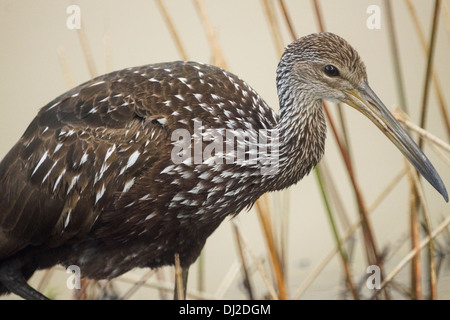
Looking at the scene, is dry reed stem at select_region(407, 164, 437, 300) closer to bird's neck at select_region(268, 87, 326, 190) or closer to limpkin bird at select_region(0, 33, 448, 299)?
limpkin bird at select_region(0, 33, 448, 299)

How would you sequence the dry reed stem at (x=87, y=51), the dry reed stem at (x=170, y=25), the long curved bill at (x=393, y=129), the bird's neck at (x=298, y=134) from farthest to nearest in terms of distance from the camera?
1. the dry reed stem at (x=87, y=51)
2. the dry reed stem at (x=170, y=25)
3. the bird's neck at (x=298, y=134)
4. the long curved bill at (x=393, y=129)

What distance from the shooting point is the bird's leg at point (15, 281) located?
128 inches

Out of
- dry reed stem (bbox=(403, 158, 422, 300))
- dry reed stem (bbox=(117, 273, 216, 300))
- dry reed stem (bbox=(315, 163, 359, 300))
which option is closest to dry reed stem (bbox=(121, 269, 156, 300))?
dry reed stem (bbox=(117, 273, 216, 300))

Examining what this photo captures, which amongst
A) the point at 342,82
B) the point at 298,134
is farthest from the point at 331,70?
the point at 298,134

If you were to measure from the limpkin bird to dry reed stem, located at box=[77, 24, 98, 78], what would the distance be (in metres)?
0.53

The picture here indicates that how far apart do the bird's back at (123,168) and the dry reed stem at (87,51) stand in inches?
21.1

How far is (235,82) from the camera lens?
11.0 ft

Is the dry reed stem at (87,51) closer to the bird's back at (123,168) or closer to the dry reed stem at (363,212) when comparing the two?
the bird's back at (123,168)

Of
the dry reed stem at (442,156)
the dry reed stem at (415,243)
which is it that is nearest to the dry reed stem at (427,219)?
the dry reed stem at (415,243)

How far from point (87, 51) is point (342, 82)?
4.51ft

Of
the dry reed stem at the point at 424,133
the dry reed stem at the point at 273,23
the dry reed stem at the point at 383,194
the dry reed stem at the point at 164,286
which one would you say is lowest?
Answer: the dry reed stem at the point at 164,286
